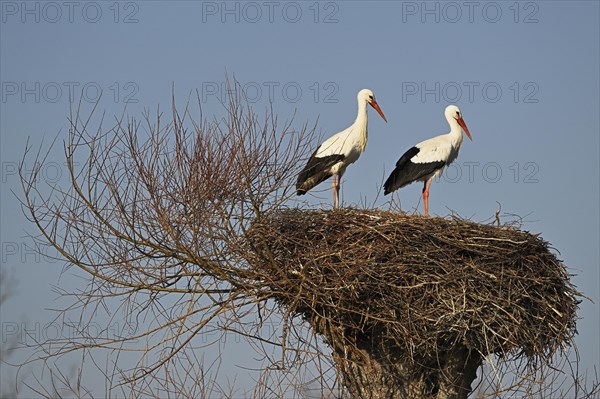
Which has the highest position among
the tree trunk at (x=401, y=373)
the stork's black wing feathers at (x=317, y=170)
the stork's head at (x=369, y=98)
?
the stork's head at (x=369, y=98)

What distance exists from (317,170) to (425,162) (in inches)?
63.2

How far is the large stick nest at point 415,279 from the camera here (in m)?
9.47

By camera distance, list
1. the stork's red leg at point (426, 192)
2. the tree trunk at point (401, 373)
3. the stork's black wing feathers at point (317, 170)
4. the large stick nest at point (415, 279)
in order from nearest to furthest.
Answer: the large stick nest at point (415, 279)
the tree trunk at point (401, 373)
the stork's black wing feathers at point (317, 170)
the stork's red leg at point (426, 192)

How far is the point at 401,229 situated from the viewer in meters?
9.82

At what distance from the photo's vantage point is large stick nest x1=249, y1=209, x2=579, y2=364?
9469 millimetres

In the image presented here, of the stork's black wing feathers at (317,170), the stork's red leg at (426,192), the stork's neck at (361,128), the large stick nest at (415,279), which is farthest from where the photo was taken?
the stork's red leg at (426,192)

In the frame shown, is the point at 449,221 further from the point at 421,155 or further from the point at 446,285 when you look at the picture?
the point at 421,155

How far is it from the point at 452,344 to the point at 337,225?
1.58m

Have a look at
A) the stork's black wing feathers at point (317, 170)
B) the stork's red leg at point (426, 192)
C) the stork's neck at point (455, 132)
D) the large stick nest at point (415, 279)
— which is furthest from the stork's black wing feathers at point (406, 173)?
the large stick nest at point (415, 279)

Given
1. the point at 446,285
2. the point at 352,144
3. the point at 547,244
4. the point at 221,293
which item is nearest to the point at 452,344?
the point at 446,285

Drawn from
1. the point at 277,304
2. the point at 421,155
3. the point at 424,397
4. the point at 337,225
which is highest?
the point at 421,155

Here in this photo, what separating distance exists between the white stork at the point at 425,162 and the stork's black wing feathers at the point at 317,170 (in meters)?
0.89

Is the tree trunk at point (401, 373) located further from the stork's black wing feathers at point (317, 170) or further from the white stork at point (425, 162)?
the white stork at point (425, 162)

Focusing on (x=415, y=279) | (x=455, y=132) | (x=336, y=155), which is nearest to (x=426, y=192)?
(x=455, y=132)
